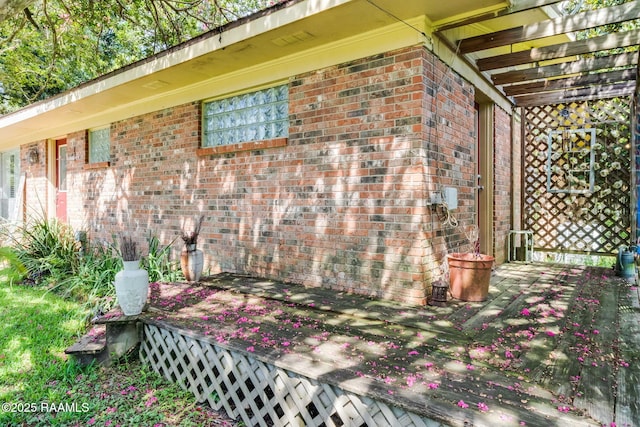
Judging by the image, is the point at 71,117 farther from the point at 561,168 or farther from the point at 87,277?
the point at 561,168

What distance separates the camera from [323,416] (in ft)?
6.86

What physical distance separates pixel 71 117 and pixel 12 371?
5.50m

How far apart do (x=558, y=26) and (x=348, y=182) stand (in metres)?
2.34

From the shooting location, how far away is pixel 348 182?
3.89 m

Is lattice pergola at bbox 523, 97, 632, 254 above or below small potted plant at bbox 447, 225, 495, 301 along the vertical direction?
above

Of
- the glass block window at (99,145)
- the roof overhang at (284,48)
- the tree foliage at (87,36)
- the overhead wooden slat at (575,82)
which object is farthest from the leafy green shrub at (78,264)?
the overhead wooden slat at (575,82)

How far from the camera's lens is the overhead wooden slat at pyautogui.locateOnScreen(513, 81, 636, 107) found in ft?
18.2

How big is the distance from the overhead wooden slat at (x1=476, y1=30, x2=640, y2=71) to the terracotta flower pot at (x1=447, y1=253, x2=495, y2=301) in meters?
2.21

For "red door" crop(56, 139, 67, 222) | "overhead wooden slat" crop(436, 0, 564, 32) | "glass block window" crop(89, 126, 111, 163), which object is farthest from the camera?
"red door" crop(56, 139, 67, 222)

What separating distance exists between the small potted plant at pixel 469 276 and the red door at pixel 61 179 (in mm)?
7914

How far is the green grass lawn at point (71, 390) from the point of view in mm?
2518

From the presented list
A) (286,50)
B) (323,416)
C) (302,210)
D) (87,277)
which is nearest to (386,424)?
(323,416)

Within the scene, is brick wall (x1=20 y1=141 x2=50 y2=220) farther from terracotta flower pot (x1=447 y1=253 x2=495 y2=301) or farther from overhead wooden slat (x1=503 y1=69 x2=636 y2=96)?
overhead wooden slat (x1=503 y1=69 x2=636 y2=96)

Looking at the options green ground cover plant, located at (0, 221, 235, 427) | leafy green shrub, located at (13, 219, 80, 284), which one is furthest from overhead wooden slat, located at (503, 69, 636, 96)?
leafy green shrub, located at (13, 219, 80, 284)
